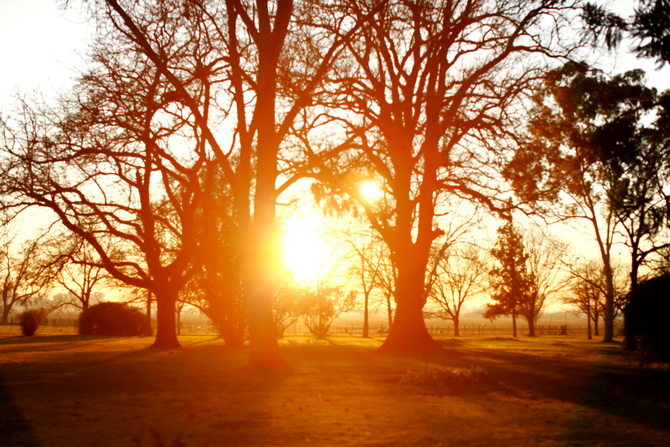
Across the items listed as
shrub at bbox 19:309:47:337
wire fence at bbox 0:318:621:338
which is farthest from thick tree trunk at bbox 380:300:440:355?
wire fence at bbox 0:318:621:338


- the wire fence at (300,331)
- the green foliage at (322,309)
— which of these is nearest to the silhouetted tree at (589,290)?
the wire fence at (300,331)

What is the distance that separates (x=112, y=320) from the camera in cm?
4272

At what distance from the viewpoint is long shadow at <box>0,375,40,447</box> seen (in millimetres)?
6629

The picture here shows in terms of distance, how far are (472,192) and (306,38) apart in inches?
337

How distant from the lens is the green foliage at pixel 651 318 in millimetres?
13141

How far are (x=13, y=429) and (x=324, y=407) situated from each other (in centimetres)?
443

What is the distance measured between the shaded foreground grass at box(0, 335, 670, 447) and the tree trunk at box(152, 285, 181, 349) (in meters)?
10.7

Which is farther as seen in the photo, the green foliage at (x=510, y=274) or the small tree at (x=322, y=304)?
the green foliage at (x=510, y=274)

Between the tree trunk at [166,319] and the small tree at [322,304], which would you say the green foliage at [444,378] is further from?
the small tree at [322,304]

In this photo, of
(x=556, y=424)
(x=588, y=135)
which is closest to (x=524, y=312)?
(x=588, y=135)

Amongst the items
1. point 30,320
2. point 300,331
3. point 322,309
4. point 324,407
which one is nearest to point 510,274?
point 322,309

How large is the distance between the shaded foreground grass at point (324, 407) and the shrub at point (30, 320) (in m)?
27.7

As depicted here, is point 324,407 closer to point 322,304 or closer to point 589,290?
point 322,304

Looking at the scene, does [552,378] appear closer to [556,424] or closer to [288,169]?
[556,424]
